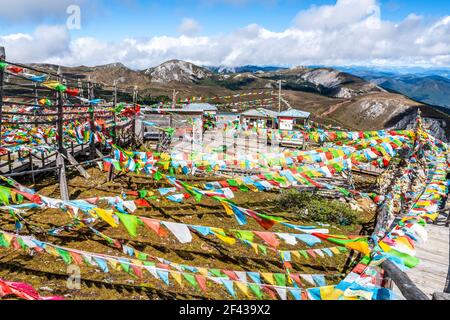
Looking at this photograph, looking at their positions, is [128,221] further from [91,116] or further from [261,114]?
[261,114]

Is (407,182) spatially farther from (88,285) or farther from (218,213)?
(88,285)

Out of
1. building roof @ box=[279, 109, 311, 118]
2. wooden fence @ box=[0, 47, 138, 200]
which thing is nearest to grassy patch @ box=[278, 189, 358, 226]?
wooden fence @ box=[0, 47, 138, 200]

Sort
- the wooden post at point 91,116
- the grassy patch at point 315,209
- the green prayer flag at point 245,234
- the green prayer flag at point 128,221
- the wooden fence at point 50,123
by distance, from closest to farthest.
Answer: the green prayer flag at point 128,221 → the green prayer flag at point 245,234 → the wooden fence at point 50,123 → the grassy patch at point 315,209 → the wooden post at point 91,116

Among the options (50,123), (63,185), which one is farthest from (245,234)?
(50,123)

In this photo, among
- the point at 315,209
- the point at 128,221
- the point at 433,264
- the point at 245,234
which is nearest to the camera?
the point at 128,221

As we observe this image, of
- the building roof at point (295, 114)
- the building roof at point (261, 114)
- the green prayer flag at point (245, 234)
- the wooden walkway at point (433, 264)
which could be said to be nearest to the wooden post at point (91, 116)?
the green prayer flag at point (245, 234)

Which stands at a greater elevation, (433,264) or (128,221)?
(128,221)

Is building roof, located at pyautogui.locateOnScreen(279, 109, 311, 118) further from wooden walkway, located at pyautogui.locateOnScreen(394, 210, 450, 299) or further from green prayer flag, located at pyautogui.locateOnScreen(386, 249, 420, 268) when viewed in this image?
green prayer flag, located at pyautogui.locateOnScreen(386, 249, 420, 268)

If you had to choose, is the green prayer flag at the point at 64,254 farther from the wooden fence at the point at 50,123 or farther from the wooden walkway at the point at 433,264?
the wooden walkway at the point at 433,264
